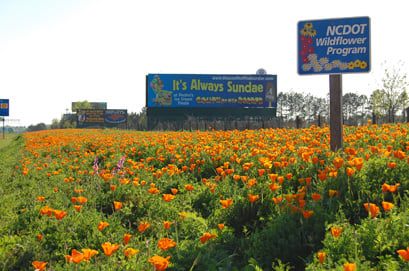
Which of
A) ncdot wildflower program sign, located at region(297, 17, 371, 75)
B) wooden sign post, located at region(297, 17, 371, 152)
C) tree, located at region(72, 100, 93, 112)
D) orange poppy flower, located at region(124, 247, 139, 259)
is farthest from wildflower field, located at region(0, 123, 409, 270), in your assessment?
tree, located at region(72, 100, 93, 112)

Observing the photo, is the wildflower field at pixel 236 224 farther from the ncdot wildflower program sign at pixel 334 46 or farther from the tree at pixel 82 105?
the tree at pixel 82 105

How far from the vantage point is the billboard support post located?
4824 millimetres

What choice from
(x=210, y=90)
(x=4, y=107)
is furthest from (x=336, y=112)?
(x=4, y=107)

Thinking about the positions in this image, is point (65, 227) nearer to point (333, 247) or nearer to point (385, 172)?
point (333, 247)

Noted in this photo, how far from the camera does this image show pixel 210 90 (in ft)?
128

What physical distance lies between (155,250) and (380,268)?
6.19ft

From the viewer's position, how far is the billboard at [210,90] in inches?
1510

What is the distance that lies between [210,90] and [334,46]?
34639 mm

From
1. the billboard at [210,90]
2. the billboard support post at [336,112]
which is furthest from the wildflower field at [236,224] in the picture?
the billboard at [210,90]

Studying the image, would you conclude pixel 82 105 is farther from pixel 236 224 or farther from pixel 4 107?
pixel 236 224

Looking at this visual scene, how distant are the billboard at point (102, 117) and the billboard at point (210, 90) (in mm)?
13932

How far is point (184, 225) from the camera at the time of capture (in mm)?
3232

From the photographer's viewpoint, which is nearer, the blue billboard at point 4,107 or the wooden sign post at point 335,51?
the wooden sign post at point 335,51

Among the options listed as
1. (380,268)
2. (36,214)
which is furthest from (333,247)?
(36,214)
